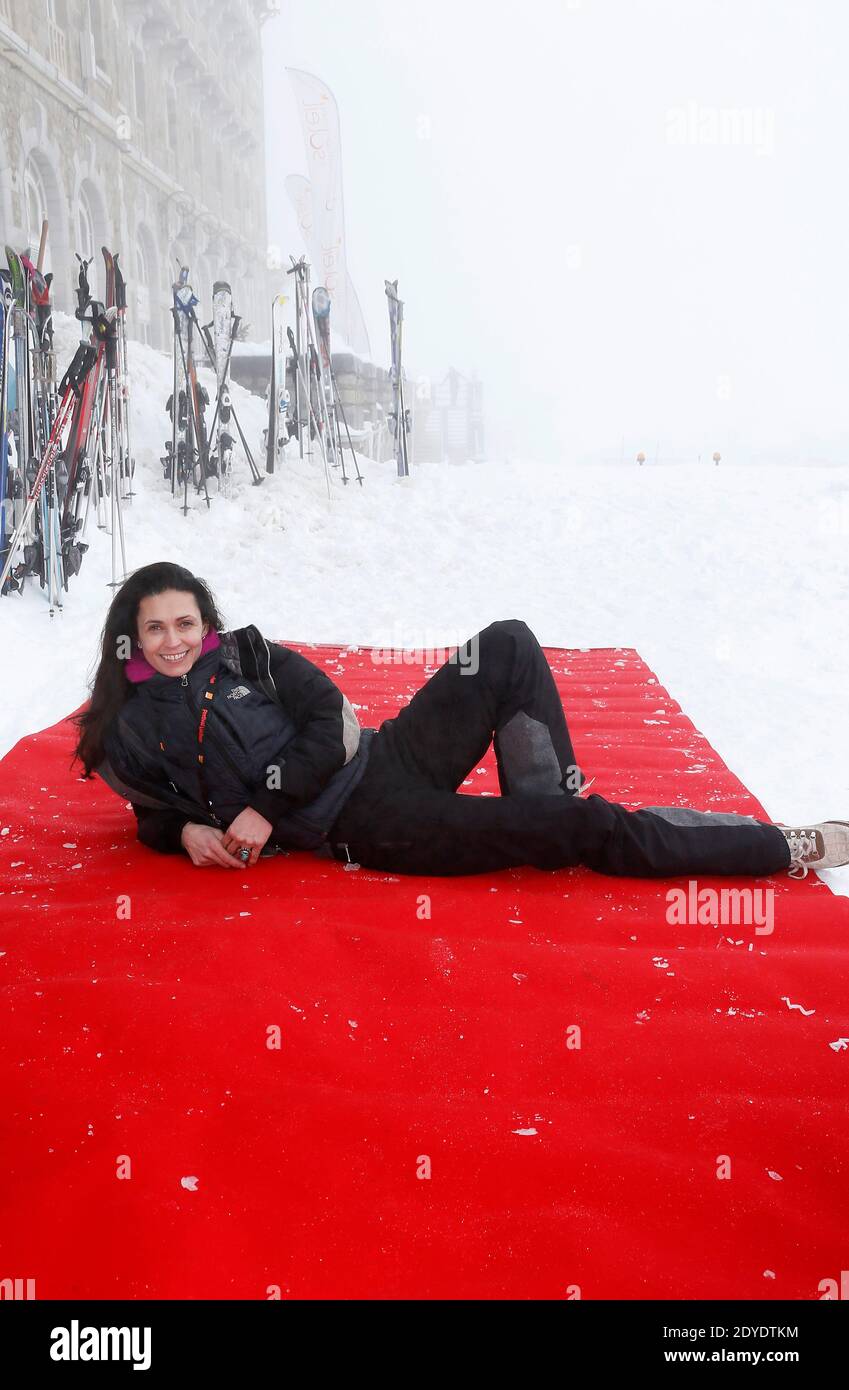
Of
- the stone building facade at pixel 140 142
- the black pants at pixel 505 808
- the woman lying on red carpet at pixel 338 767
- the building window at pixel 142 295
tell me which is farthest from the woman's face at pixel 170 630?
the building window at pixel 142 295

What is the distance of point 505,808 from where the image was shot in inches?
79.0

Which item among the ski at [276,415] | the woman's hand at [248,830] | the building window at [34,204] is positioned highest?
the building window at [34,204]

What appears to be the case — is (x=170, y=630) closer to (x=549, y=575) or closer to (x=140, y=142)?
(x=549, y=575)

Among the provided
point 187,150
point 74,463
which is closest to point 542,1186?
point 74,463

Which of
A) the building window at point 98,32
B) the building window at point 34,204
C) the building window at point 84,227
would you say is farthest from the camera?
the building window at point 98,32

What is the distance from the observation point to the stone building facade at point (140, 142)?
40.0ft

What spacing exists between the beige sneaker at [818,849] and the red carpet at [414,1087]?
39 millimetres

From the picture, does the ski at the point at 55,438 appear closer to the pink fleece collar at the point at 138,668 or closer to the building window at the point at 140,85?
the pink fleece collar at the point at 138,668

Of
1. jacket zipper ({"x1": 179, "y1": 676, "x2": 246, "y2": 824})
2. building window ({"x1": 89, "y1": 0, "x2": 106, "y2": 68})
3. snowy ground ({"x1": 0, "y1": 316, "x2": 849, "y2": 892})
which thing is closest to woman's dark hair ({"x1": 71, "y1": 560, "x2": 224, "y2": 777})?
jacket zipper ({"x1": 179, "y1": 676, "x2": 246, "y2": 824})

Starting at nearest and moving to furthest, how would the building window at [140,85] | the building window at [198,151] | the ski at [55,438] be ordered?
the ski at [55,438] < the building window at [140,85] < the building window at [198,151]

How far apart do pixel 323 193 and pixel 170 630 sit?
1500 cm
